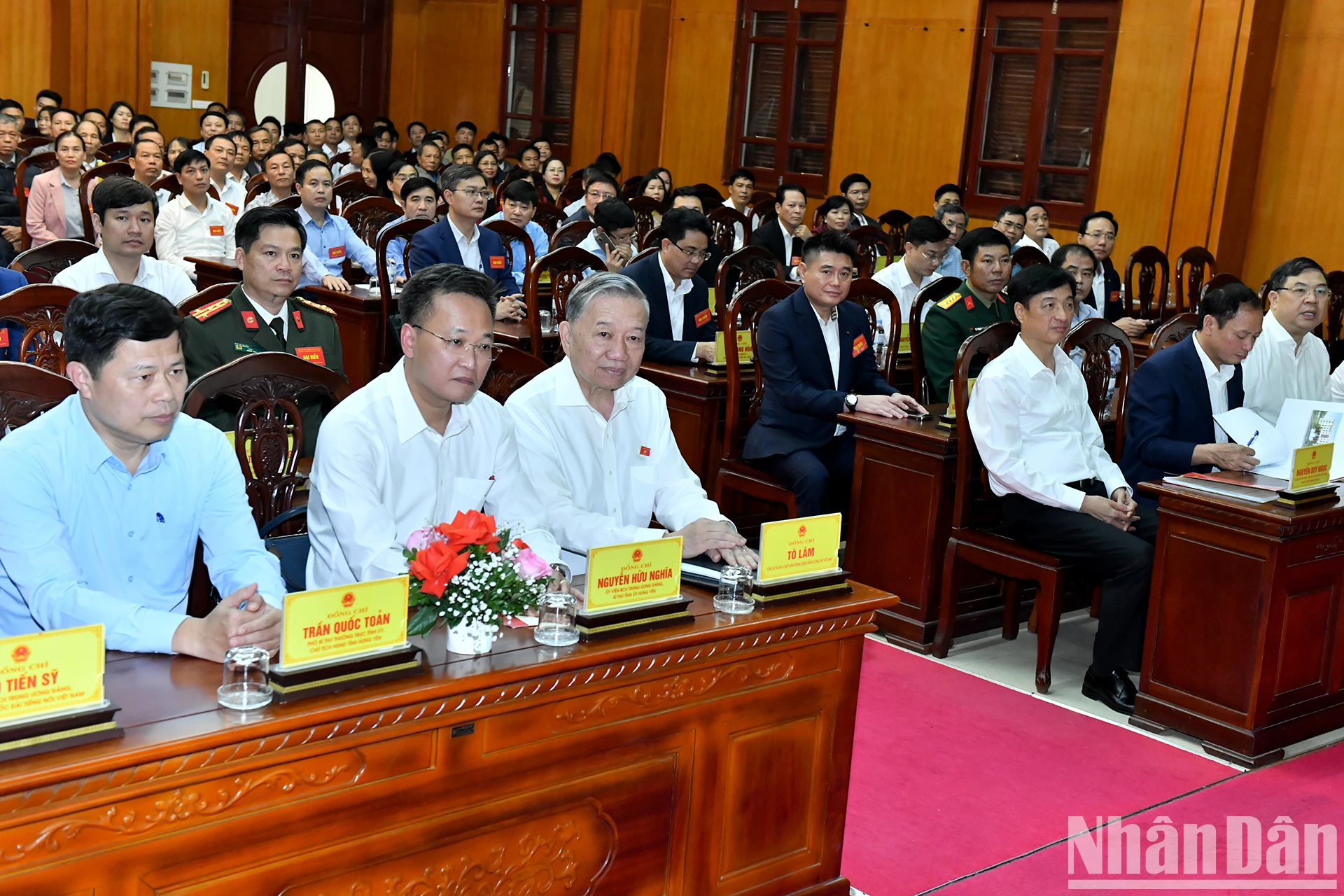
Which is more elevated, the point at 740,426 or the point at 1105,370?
the point at 1105,370

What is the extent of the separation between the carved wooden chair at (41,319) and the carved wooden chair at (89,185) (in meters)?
2.74

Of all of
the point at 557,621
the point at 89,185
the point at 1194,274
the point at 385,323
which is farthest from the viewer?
the point at 1194,274

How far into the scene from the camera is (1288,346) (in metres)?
4.06

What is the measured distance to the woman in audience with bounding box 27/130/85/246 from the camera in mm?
6176

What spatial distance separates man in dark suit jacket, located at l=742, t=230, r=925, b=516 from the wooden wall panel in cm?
484

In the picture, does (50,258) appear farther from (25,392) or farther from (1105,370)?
(1105,370)

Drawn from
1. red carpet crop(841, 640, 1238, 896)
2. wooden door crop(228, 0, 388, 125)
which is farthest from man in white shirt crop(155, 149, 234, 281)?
wooden door crop(228, 0, 388, 125)

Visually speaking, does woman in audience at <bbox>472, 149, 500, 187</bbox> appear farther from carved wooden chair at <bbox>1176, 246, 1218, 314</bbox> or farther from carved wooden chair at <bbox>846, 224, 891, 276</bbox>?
carved wooden chair at <bbox>1176, 246, 1218, 314</bbox>

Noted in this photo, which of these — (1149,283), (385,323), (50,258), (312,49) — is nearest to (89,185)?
(385,323)

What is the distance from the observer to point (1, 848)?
122 cm

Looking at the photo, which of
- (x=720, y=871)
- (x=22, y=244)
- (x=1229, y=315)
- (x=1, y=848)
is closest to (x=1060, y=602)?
(x=1229, y=315)

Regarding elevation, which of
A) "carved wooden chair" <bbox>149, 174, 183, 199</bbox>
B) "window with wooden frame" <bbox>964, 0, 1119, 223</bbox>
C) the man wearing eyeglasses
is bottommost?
"carved wooden chair" <bbox>149, 174, 183, 199</bbox>

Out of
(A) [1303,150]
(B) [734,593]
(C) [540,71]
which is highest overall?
(C) [540,71]

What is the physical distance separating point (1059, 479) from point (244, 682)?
2531mm
